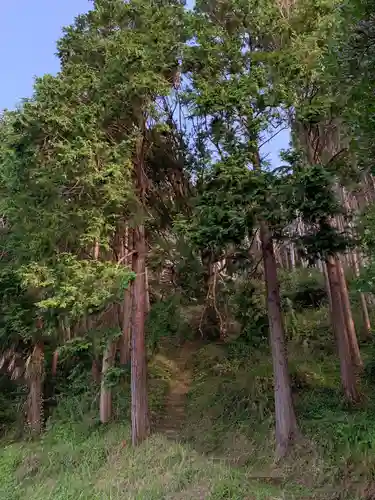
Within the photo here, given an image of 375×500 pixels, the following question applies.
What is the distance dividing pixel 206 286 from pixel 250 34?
606 cm

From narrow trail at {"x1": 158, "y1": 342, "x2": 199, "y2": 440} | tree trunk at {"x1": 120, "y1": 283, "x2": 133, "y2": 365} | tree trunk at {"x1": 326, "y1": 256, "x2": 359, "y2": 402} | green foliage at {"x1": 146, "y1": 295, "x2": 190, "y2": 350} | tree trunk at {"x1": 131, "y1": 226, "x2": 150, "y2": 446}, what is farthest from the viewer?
tree trunk at {"x1": 120, "y1": 283, "x2": 133, "y2": 365}

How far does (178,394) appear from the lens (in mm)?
12844

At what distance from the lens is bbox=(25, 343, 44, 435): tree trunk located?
1301cm

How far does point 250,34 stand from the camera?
29.8 feet

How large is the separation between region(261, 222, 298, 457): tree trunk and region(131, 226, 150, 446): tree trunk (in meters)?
3.12

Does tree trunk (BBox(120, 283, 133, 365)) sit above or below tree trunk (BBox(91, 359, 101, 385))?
above

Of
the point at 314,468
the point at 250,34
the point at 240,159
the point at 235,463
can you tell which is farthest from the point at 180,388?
the point at 250,34

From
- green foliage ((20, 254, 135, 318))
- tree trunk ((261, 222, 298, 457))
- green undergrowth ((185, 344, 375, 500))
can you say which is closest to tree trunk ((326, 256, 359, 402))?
green undergrowth ((185, 344, 375, 500))

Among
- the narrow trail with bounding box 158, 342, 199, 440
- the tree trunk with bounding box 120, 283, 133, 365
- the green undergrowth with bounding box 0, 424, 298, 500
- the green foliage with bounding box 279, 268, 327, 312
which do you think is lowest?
the green undergrowth with bounding box 0, 424, 298, 500

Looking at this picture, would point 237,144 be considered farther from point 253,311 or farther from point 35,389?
point 35,389

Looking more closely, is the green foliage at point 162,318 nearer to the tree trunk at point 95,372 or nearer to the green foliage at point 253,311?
the tree trunk at point 95,372

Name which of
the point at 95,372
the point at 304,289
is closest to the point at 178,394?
the point at 95,372

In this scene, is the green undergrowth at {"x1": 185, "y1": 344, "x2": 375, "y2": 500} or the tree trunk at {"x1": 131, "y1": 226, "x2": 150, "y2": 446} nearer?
the green undergrowth at {"x1": 185, "y1": 344, "x2": 375, "y2": 500}

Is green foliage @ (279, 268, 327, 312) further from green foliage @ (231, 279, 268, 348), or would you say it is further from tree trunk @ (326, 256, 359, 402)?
tree trunk @ (326, 256, 359, 402)
